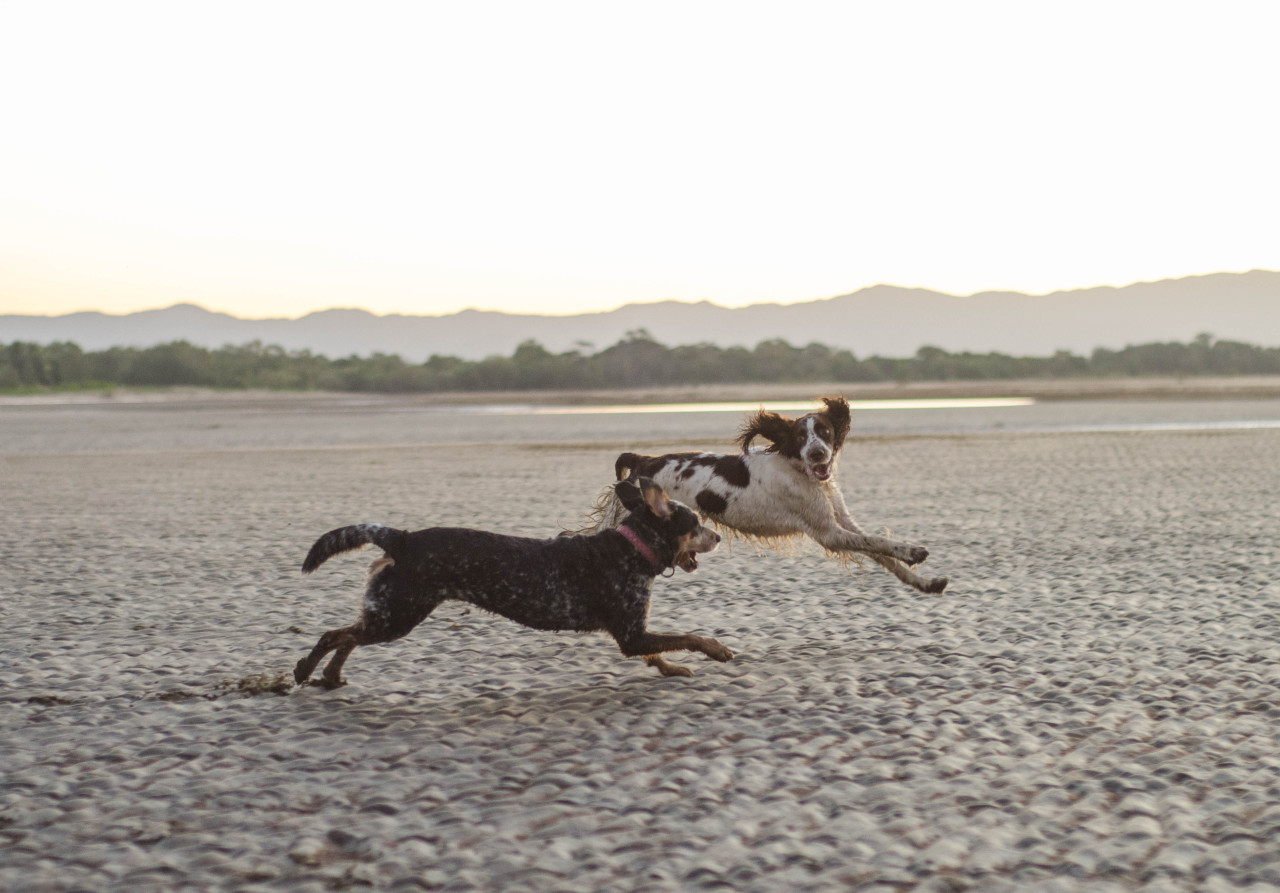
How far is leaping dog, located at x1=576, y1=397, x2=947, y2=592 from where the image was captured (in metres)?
8.79

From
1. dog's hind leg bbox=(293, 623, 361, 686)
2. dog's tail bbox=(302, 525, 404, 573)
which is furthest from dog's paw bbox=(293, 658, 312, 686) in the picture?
dog's tail bbox=(302, 525, 404, 573)

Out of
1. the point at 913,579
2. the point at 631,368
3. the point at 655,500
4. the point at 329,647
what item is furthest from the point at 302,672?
the point at 631,368

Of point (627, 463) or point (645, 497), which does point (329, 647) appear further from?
point (627, 463)

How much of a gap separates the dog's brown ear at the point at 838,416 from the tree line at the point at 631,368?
283 ft

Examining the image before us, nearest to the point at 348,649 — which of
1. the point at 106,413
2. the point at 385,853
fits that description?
the point at 385,853

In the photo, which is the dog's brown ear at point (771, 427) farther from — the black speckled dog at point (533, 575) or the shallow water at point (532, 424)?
the shallow water at point (532, 424)

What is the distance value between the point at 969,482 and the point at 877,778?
14764 millimetres

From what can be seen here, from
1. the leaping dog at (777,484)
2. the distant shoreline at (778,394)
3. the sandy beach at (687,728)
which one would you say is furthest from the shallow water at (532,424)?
the leaping dog at (777,484)

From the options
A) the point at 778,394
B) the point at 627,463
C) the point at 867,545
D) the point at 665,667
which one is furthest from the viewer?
the point at 778,394

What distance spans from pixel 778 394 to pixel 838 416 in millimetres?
74556

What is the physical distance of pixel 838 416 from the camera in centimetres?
923

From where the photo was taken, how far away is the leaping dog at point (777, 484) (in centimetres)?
879

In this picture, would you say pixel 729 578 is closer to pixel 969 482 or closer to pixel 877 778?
pixel 877 778

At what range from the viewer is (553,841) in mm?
4410
